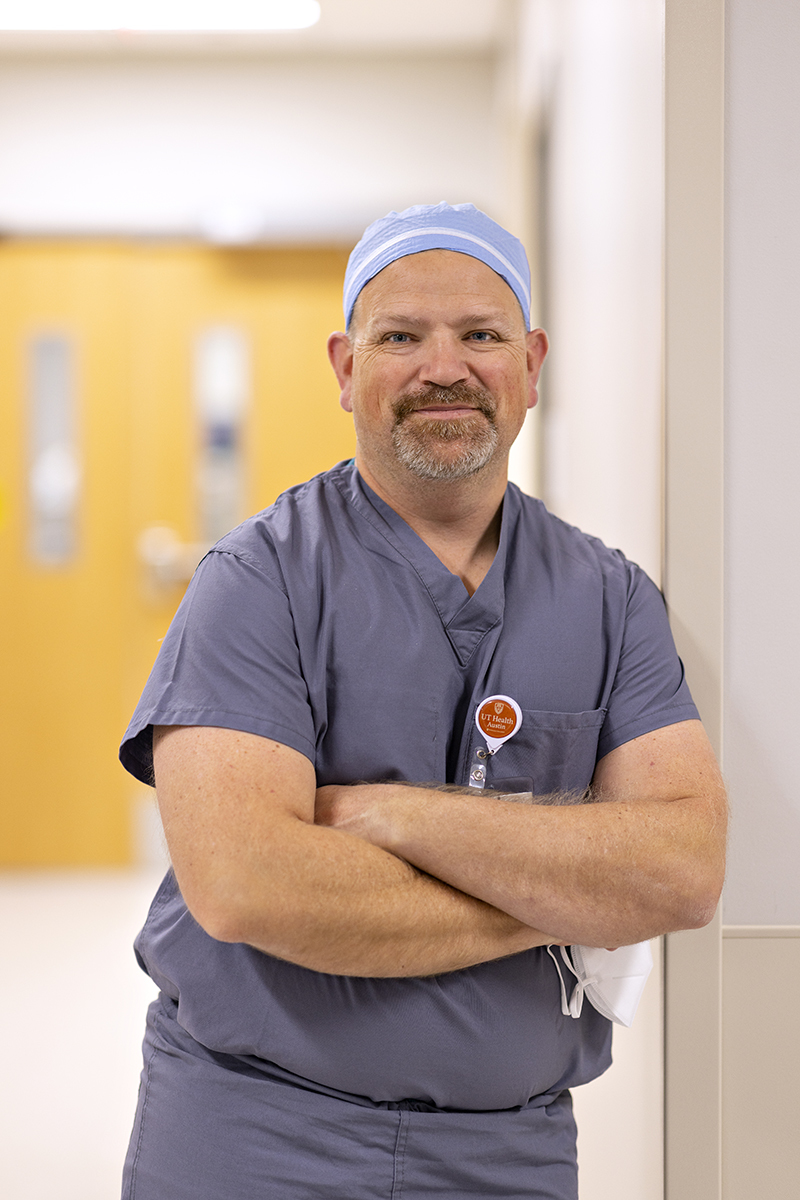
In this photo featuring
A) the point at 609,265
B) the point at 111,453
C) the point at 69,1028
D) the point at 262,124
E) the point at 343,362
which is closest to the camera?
the point at 343,362

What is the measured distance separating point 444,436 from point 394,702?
11.5 inches

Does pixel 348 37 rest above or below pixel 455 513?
above

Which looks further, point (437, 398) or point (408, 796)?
point (437, 398)

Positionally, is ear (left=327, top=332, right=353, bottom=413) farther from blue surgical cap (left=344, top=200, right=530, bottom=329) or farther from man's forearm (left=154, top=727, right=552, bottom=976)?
man's forearm (left=154, top=727, right=552, bottom=976)

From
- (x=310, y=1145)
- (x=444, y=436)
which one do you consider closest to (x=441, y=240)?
(x=444, y=436)

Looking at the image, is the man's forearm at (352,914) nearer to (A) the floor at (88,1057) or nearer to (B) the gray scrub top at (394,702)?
(B) the gray scrub top at (394,702)

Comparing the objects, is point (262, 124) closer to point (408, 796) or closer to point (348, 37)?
point (348, 37)

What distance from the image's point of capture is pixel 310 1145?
1025 mm

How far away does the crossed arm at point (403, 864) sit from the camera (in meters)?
0.92

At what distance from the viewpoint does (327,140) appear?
3.46m

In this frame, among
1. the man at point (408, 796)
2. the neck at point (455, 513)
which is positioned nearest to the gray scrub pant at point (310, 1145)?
the man at point (408, 796)

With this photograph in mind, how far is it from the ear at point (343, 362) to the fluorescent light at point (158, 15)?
2311mm

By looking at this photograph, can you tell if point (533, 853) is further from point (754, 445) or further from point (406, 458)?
point (754, 445)

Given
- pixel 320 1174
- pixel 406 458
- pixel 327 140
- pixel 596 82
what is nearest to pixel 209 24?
pixel 327 140
